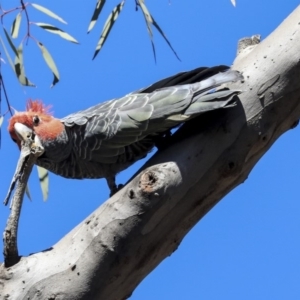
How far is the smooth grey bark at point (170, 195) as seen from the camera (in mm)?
1507

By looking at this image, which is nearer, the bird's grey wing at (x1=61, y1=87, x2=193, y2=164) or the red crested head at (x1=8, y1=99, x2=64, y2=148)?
the bird's grey wing at (x1=61, y1=87, x2=193, y2=164)

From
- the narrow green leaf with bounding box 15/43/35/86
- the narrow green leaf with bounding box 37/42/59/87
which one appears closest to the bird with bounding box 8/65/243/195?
the narrow green leaf with bounding box 15/43/35/86

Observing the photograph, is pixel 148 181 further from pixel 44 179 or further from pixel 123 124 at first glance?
pixel 44 179

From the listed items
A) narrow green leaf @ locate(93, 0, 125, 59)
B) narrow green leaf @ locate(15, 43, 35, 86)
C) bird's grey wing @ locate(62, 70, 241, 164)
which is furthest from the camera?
narrow green leaf @ locate(93, 0, 125, 59)

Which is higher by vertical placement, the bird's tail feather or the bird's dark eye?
the bird's dark eye

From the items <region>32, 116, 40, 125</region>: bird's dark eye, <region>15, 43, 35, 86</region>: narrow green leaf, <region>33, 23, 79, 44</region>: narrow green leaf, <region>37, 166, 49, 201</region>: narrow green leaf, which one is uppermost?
<region>33, 23, 79, 44</region>: narrow green leaf

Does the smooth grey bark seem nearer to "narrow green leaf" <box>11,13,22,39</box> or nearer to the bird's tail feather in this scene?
the bird's tail feather

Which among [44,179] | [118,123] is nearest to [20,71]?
[44,179]

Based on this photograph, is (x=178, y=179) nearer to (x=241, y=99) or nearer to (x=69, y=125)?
(x=241, y=99)

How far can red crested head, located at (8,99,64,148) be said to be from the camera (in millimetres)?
1893

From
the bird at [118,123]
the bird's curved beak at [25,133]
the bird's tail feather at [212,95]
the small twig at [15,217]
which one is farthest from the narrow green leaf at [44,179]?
the bird's tail feather at [212,95]

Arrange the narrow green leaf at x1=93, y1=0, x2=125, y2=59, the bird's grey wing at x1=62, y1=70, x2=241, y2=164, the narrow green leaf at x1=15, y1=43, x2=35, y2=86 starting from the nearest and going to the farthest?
the bird's grey wing at x1=62, y1=70, x2=241, y2=164 → the narrow green leaf at x1=15, y1=43, x2=35, y2=86 → the narrow green leaf at x1=93, y1=0, x2=125, y2=59

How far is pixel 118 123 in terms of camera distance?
1.71m

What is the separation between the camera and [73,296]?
59.7 inches
